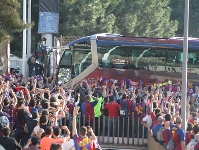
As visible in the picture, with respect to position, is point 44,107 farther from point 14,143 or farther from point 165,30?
point 165,30

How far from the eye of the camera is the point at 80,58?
109ft

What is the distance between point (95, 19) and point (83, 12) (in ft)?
4.91

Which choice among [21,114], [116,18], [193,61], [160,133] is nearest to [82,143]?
[21,114]

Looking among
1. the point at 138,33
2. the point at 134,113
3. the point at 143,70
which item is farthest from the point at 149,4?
the point at 134,113

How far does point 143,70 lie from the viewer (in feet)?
109

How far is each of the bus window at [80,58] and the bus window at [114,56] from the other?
637 mm

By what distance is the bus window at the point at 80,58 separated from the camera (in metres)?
32.9

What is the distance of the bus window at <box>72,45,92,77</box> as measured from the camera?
32.9 meters

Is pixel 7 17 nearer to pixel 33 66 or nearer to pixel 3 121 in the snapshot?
pixel 3 121

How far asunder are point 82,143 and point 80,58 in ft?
70.1

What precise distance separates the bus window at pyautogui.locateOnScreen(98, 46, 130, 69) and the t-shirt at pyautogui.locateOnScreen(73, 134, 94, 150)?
20.6 m

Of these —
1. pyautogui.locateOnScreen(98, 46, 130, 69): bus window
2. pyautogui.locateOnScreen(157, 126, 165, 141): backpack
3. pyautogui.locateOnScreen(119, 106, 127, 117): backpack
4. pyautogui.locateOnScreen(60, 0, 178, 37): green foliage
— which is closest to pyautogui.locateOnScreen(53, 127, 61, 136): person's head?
pyautogui.locateOnScreen(157, 126, 165, 141): backpack

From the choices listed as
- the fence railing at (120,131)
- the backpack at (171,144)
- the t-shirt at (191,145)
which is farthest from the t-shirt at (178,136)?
the fence railing at (120,131)

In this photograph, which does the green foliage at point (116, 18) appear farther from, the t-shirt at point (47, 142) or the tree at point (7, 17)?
the t-shirt at point (47, 142)
